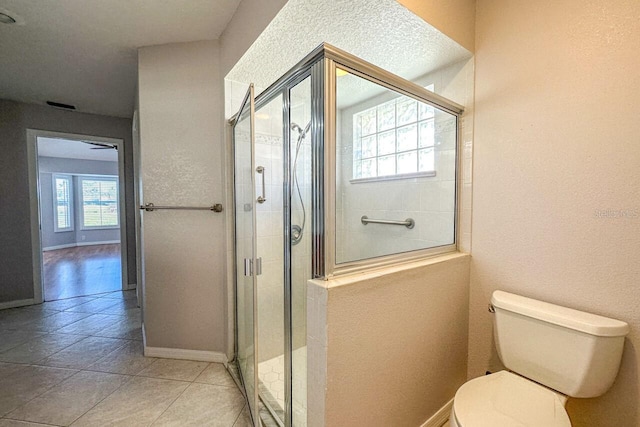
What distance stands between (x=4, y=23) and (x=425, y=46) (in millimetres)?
2668

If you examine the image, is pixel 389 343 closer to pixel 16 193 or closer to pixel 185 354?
pixel 185 354

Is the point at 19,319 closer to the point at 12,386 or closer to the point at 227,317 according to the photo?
the point at 12,386

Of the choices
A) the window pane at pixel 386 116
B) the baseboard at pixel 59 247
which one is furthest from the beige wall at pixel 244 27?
the baseboard at pixel 59 247

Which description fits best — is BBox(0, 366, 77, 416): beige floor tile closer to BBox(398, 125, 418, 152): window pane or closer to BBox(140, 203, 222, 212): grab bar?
BBox(140, 203, 222, 212): grab bar

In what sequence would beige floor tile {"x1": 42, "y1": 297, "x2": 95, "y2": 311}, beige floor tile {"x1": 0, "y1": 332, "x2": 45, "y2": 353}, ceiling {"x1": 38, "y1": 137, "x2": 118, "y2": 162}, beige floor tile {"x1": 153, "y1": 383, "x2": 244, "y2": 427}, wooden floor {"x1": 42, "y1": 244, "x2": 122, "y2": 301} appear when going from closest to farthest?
beige floor tile {"x1": 153, "y1": 383, "x2": 244, "y2": 427} < beige floor tile {"x1": 0, "y1": 332, "x2": 45, "y2": 353} < beige floor tile {"x1": 42, "y1": 297, "x2": 95, "y2": 311} < wooden floor {"x1": 42, "y1": 244, "x2": 122, "y2": 301} < ceiling {"x1": 38, "y1": 137, "x2": 118, "y2": 162}

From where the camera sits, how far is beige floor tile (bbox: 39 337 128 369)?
204cm

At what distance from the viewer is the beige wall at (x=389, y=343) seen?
101 cm

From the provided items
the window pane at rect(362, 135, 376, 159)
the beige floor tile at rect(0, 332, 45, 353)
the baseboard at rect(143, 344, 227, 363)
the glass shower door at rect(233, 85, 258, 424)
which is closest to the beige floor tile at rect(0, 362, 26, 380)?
the beige floor tile at rect(0, 332, 45, 353)

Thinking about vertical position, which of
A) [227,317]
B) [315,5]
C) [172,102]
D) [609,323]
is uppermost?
[315,5]

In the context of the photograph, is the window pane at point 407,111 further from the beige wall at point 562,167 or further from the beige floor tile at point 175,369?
the beige floor tile at point 175,369

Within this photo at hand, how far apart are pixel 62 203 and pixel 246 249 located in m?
8.51

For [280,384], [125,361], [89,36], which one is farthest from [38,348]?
[89,36]

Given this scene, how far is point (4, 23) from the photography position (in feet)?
5.81

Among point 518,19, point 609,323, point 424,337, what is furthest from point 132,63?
point 609,323
